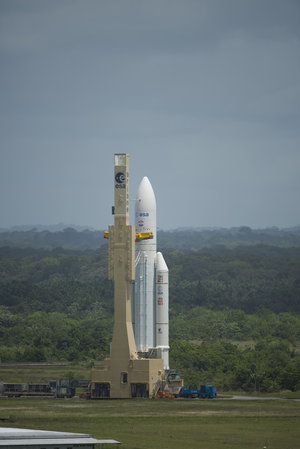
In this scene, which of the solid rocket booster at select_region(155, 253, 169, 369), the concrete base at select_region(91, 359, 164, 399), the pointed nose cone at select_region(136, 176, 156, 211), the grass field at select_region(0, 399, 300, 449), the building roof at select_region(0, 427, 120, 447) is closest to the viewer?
the building roof at select_region(0, 427, 120, 447)

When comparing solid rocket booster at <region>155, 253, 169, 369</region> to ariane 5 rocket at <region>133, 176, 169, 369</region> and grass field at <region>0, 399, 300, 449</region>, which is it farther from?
grass field at <region>0, 399, 300, 449</region>

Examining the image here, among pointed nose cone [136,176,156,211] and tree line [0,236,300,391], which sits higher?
pointed nose cone [136,176,156,211]

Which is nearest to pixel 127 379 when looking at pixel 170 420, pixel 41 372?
pixel 170 420

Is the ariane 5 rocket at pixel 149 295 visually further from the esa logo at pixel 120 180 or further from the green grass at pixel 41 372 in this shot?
the green grass at pixel 41 372

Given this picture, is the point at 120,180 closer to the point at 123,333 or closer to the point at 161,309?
the point at 161,309

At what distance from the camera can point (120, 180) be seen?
7706 centimetres

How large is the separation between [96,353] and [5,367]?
11.0 m

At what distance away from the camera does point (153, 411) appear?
67.6 meters

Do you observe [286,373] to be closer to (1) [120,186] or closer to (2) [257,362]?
(2) [257,362]

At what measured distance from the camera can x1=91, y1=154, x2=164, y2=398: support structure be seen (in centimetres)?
7606

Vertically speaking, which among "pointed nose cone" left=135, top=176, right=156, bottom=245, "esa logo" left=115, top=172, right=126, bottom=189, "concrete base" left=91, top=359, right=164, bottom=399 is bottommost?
"concrete base" left=91, top=359, right=164, bottom=399

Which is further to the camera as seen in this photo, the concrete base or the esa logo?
the esa logo

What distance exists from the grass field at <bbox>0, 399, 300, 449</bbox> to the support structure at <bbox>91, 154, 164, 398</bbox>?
89.9 inches

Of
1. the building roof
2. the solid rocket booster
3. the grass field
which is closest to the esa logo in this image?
the solid rocket booster
